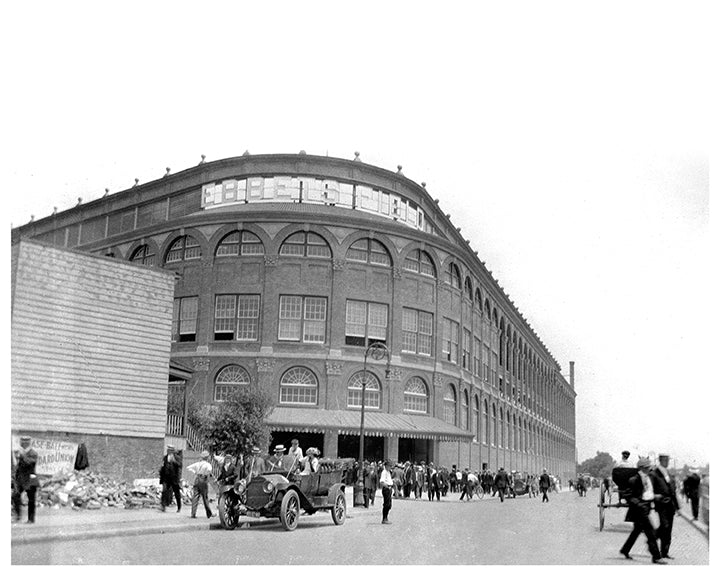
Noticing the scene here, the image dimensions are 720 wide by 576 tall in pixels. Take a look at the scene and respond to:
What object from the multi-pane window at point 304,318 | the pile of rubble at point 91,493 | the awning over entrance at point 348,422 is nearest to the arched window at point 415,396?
the awning over entrance at point 348,422

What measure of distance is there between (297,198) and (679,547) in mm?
27498

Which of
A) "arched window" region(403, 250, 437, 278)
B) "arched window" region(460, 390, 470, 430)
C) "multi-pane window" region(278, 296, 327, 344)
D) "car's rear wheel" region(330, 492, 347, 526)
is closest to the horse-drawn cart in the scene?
"car's rear wheel" region(330, 492, 347, 526)

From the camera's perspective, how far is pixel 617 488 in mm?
15898

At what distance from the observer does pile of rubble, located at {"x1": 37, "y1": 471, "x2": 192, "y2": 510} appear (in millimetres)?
16906

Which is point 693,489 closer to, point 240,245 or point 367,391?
point 367,391

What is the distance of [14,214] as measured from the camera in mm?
15516

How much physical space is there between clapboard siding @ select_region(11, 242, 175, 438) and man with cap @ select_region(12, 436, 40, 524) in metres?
0.50

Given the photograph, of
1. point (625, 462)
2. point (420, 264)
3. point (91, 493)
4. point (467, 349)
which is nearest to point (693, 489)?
point (625, 462)

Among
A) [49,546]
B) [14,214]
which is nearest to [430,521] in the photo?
[49,546]

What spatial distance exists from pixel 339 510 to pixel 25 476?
749 cm

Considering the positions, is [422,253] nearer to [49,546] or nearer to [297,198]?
[297,198]

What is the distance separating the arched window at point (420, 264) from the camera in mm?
42938

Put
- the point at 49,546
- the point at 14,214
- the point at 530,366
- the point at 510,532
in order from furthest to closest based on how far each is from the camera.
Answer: the point at 530,366, the point at 510,532, the point at 14,214, the point at 49,546

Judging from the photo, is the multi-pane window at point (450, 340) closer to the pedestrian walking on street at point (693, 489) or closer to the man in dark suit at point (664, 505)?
the pedestrian walking on street at point (693, 489)
